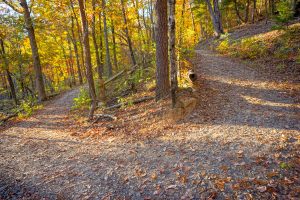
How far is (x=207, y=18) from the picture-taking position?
3159 cm

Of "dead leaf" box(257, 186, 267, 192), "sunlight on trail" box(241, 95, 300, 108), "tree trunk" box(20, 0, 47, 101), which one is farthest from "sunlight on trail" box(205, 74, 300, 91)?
"tree trunk" box(20, 0, 47, 101)

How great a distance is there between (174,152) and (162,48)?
4.30 meters

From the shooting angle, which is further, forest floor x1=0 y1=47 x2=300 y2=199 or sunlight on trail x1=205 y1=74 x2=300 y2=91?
sunlight on trail x1=205 y1=74 x2=300 y2=91

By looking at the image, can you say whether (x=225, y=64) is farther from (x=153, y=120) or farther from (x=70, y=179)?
(x=70, y=179)

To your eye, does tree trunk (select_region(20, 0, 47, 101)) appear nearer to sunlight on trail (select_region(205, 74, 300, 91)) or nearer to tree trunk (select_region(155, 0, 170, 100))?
tree trunk (select_region(155, 0, 170, 100))

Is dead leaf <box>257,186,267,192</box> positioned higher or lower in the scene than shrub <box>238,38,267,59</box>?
lower

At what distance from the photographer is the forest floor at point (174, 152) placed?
14.7 ft

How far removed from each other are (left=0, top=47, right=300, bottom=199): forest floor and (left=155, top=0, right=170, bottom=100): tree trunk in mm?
720

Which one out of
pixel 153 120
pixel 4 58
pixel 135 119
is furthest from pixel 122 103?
pixel 4 58

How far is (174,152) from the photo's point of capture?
6027 mm

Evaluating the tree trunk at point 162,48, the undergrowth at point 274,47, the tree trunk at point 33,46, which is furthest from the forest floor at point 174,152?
the tree trunk at point 33,46

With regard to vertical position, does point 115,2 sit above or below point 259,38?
above

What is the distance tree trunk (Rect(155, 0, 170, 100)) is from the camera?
8344mm

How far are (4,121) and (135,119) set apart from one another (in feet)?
26.3
